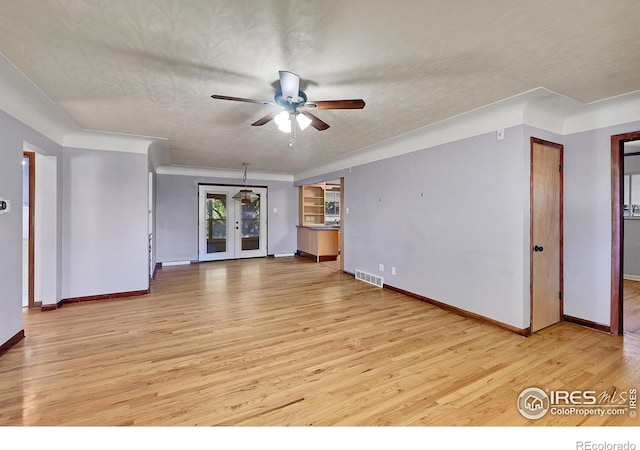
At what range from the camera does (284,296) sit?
447 centimetres

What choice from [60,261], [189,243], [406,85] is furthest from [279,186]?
[406,85]

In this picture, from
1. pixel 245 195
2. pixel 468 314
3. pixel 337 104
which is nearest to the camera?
pixel 337 104

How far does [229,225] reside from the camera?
7.95 meters

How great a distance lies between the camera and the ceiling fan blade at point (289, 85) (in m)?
1.98

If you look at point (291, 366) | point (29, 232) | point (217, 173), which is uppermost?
point (217, 173)

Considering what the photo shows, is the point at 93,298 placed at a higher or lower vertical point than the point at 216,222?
lower

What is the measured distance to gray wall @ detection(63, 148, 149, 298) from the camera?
407 centimetres

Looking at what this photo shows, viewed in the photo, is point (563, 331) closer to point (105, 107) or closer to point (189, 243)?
point (105, 107)

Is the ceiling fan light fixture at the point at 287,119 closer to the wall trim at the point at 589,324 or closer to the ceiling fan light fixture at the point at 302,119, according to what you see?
the ceiling fan light fixture at the point at 302,119

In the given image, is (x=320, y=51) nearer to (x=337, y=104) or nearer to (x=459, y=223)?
(x=337, y=104)

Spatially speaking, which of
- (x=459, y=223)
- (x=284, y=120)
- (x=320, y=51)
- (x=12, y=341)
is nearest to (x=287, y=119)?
(x=284, y=120)

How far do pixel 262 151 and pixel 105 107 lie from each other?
8.39 ft

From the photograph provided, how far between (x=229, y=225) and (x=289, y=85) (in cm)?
640

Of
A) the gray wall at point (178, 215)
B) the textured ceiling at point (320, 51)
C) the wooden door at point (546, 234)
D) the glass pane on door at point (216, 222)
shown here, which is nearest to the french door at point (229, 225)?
the glass pane on door at point (216, 222)
